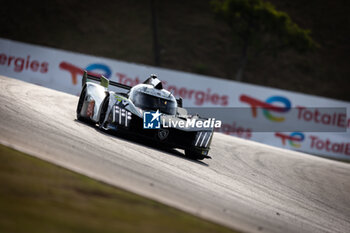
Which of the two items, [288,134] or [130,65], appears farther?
[130,65]

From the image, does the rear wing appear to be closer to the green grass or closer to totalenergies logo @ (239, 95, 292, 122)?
the green grass

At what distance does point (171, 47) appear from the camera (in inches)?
1439

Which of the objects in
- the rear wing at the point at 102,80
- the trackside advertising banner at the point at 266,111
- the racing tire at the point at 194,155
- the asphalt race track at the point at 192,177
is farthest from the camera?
the trackside advertising banner at the point at 266,111

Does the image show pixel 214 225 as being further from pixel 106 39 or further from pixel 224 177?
pixel 106 39

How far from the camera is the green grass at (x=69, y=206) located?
12.5 feet

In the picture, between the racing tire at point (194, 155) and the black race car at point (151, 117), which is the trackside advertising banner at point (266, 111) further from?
the racing tire at point (194, 155)

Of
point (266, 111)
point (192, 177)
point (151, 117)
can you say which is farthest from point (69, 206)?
point (266, 111)

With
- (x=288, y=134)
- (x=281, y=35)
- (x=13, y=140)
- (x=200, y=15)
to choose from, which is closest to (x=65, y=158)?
(x=13, y=140)

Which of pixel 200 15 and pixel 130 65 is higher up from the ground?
pixel 200 15

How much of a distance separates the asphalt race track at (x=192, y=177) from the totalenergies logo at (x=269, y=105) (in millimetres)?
7238

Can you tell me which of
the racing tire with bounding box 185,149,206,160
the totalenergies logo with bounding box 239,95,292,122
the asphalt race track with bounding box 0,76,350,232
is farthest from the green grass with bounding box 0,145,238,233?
the totalenergies logo with bounding box 239,95,292,122

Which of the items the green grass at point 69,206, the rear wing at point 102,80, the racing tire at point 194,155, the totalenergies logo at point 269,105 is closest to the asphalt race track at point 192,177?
the racing tire at point 194,155

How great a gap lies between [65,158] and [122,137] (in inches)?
143

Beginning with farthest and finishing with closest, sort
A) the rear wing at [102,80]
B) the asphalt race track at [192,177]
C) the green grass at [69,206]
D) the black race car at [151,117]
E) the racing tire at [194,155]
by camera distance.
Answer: the rear wing at [102,80] → the racing tire at [194,155] → the black race car at [151,117] → the asphalt race track at [192,177] → the green grass at [69,206]
